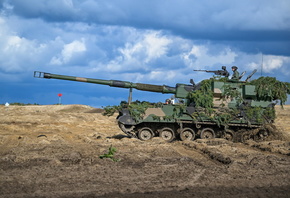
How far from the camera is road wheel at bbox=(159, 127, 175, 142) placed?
16.9 meters

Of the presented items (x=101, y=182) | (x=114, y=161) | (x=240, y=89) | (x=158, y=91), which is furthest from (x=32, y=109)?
(x=101, y=182)

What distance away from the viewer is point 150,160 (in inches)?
441

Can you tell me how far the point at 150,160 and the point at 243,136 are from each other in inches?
297

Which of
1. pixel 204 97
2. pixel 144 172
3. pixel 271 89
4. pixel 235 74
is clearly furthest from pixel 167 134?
pixel 144 172

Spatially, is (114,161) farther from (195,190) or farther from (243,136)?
(243,136)

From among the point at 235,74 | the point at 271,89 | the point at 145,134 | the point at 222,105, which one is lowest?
the point at 145,134

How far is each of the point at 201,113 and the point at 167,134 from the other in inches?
72.1

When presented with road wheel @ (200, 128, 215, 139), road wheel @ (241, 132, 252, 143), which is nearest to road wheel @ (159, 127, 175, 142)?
road wheel @ (200, 128, 215, 139)

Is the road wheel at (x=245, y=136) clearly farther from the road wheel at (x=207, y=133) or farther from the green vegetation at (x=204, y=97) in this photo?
the green vegetation at (x=204, y=97)

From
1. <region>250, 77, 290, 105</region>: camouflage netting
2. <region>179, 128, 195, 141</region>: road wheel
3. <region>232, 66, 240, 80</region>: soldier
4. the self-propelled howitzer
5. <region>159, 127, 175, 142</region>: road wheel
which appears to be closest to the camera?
the self-propelled howitzer

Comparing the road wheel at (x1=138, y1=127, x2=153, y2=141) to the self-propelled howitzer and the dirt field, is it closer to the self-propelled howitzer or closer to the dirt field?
the self-propelled howitzer

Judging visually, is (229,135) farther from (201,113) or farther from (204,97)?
(204,97)

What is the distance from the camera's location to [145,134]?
55.2ft

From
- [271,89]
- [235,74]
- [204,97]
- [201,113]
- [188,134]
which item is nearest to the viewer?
[201,113]
